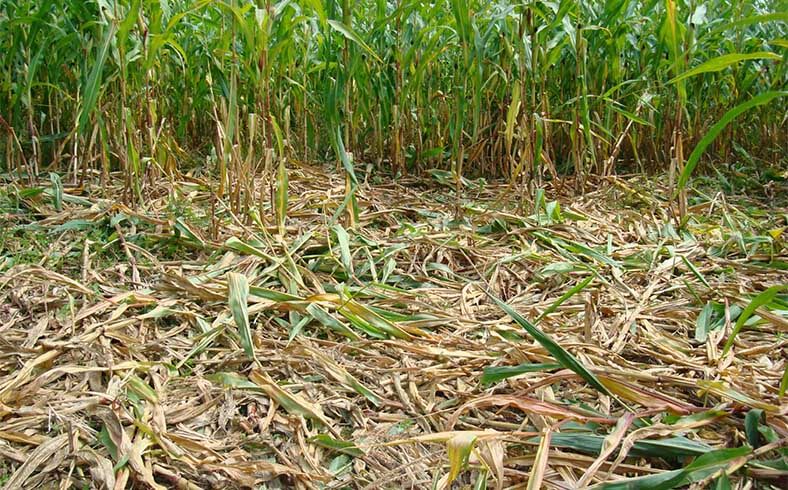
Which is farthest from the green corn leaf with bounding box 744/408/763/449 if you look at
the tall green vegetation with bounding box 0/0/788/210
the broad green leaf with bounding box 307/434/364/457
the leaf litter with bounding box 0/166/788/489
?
the tall green vegetation with bounding box 0/0/788/210

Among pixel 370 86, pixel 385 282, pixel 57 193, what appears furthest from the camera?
pixel 370 86

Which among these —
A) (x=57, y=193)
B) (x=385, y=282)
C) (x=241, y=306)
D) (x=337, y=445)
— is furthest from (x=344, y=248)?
(x=57, y=193)

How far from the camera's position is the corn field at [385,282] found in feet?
2.98

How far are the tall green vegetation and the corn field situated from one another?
20mm

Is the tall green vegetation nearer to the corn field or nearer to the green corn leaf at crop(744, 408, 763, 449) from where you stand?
the corn field

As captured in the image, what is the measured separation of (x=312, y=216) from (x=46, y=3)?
972mm

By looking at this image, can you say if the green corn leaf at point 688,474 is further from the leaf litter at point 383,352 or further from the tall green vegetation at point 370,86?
the tall green vegetation at point 370,86

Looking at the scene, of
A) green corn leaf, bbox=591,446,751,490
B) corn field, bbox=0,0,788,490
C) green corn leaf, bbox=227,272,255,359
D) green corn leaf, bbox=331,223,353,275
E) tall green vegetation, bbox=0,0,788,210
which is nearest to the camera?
green corn leaf, bbox=591,446,751,490

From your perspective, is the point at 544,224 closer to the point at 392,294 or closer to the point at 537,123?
the point at 537,123

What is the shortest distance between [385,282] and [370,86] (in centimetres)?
125

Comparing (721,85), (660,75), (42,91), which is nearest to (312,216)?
(42,91)

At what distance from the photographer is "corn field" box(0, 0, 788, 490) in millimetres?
908

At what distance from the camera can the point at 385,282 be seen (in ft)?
5.07

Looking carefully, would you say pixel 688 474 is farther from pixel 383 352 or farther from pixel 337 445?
pixel 383 352
